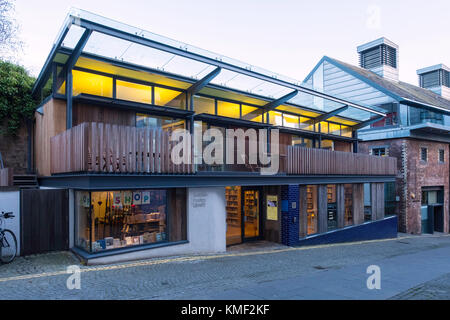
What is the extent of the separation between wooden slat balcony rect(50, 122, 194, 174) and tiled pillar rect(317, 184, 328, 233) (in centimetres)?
841

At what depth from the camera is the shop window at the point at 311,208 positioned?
1628cm

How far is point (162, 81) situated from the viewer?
12.9 m

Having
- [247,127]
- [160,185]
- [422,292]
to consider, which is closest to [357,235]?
[247,127]

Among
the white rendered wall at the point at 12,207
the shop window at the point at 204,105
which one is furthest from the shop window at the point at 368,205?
the white rendered wall at the point at 12,207

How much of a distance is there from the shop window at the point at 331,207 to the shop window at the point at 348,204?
112 centimetres

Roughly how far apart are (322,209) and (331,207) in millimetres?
916

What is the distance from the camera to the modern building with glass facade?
9.77 metres

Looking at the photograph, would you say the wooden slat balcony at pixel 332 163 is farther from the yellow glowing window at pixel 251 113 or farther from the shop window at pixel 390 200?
the shop window at pixel 390 200

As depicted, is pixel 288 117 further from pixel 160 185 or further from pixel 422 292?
pixel 422 292

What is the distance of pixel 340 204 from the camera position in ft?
59.1

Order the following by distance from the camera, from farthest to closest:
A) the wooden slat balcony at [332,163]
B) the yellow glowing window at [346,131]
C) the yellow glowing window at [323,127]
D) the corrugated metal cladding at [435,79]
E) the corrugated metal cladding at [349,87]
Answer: the corrugated metal cladding at [435,79]
the corrugated metal cladding at [349,87]
the yellow glowing window at [346,131]
the yellow glowing window at [323,127]
the wooden slat balcony at [332,163]

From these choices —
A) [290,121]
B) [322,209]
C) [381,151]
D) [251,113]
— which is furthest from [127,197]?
[381,151]
